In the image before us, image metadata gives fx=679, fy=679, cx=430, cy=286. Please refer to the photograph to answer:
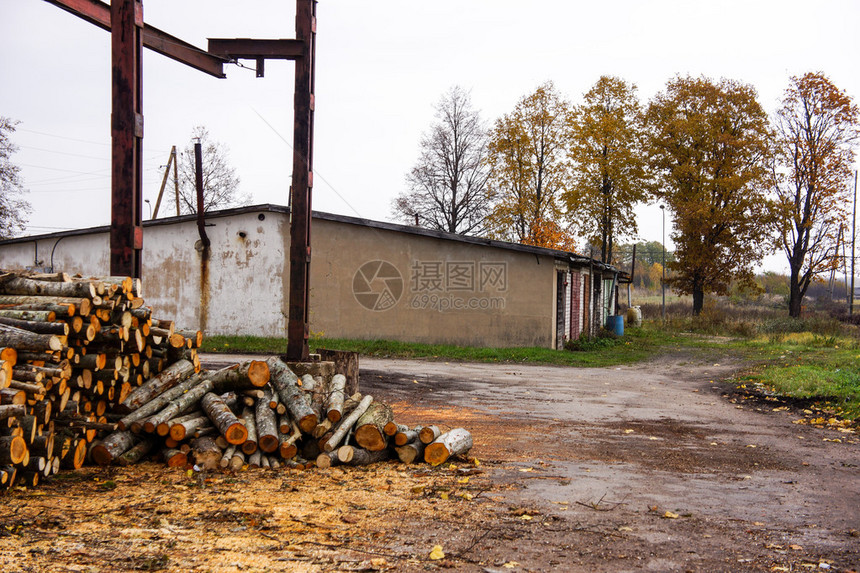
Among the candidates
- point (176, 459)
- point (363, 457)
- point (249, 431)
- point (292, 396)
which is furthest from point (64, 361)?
point (363, 457)

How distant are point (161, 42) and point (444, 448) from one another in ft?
20.8

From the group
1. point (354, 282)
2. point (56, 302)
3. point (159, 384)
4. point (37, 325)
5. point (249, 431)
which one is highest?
point (354, 282)

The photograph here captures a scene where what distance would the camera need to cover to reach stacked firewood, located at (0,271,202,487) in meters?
5.59

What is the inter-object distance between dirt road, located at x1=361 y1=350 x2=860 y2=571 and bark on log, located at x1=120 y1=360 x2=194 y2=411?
11.1 ft

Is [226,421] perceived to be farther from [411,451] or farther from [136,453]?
[411,451]

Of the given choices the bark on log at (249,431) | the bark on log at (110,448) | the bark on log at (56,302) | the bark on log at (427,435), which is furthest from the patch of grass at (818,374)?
the bark on log at (56,302)

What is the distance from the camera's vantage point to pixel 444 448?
22.6 ft

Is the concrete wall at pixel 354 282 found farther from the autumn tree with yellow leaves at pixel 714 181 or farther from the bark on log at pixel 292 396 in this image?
the autumn tree with yellow leaves at pixel 714 181

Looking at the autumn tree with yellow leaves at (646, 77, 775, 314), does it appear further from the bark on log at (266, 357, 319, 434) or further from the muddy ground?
the bark on log at (266, 357, 319, 434)

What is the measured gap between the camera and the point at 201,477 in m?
6.19

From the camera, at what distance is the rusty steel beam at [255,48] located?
926cm

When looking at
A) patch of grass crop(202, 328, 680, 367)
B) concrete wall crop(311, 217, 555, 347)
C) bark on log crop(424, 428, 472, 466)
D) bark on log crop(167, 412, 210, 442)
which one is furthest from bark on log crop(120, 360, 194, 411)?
concrete wall crop(311, 217, 555, 347)

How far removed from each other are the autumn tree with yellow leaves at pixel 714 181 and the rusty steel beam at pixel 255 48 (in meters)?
29.6

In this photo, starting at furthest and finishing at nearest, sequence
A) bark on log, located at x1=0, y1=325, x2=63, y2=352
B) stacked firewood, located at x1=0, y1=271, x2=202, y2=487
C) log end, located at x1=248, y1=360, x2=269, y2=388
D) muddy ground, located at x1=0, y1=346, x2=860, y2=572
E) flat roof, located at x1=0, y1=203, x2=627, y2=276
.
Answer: flat roof, located at x1=0, y1=203, x2=627, y2=276 → log end, located at x1=248, y1=360, x2=269, y2=388 → bark on log, located at x1=0, y1=325, x2=63, y2=352 → stacked firewood, located at x1=0, y1=271, x2=202, y2=487 → muddy ground, located at x1=0, y1=346, x2=860, y2=572
